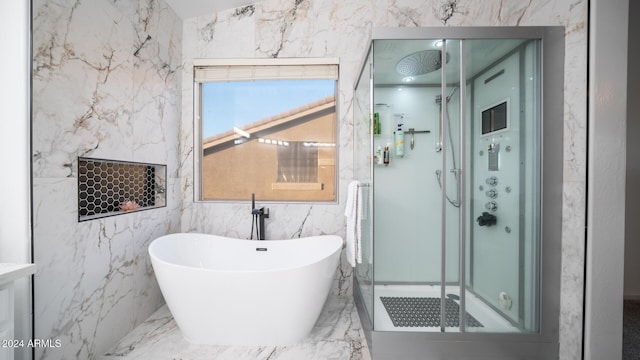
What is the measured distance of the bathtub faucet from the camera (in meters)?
2.15

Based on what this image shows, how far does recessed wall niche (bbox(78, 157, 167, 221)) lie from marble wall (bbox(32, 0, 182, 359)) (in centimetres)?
9

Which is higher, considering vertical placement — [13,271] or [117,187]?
[117,187]

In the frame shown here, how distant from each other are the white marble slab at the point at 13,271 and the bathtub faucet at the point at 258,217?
129cm

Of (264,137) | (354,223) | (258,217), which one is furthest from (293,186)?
(354,223)

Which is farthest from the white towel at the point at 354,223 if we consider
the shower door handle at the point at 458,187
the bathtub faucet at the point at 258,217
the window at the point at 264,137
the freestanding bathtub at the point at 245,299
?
the bathtub faucet at the point at 258,217

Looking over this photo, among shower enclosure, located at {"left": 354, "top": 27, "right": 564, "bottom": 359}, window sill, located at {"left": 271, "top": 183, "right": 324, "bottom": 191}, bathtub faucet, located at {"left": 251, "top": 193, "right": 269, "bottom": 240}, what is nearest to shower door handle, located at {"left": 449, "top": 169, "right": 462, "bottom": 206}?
shower enclosure, located at {"left": 354, "top": 27, "right": 564, "bottom": 359}

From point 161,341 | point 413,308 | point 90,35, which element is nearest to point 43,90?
point 90,35

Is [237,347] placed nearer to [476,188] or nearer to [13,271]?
[13,271]

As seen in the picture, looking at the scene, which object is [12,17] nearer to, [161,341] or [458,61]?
[161,341]

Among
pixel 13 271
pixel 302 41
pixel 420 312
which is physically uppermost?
pixel 302 41

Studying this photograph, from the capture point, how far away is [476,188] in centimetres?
156

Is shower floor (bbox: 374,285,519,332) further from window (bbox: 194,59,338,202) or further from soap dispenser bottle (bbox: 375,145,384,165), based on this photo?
window (bbox: 194,59,338,202)

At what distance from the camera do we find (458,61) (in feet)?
4.91

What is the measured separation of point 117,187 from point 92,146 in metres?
0.42
